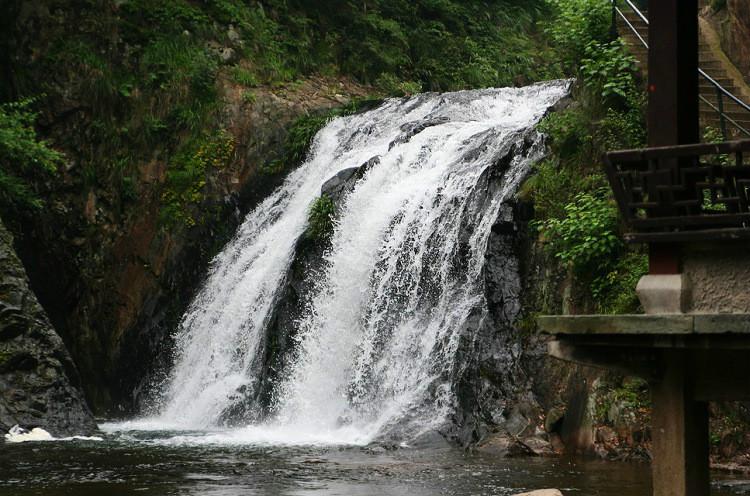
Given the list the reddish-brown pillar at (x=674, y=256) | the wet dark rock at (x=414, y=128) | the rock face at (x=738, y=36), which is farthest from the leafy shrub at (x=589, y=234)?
the reddish-brown pillar at (x=674, y=256)

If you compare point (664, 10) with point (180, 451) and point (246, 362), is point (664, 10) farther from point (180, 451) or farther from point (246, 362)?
point (246, 362)

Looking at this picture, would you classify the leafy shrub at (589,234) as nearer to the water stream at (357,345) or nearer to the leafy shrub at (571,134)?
the leafy shrub at (571,134)

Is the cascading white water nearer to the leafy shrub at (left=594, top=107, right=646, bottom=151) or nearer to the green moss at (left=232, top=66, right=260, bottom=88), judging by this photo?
the leafy shrub at (left=594, top=107, right=646, bottom=151)

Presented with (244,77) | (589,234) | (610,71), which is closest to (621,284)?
(589,234)

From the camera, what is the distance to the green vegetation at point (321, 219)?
63.9 ft

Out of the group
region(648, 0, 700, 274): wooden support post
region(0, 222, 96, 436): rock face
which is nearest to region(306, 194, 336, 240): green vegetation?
region(0, 222, 96, 436): rock face

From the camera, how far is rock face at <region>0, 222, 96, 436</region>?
57.2ft

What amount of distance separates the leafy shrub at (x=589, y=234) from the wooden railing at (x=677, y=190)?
6772mm

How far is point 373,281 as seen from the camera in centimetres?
1797

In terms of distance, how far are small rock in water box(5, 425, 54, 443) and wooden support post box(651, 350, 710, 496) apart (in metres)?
11.3

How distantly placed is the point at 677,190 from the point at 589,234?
722cm

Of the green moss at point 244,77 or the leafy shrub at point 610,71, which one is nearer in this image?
the leafy shrub at point 610,71

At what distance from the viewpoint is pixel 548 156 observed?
16984mm

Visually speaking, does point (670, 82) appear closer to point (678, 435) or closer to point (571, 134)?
point (678, 435)
